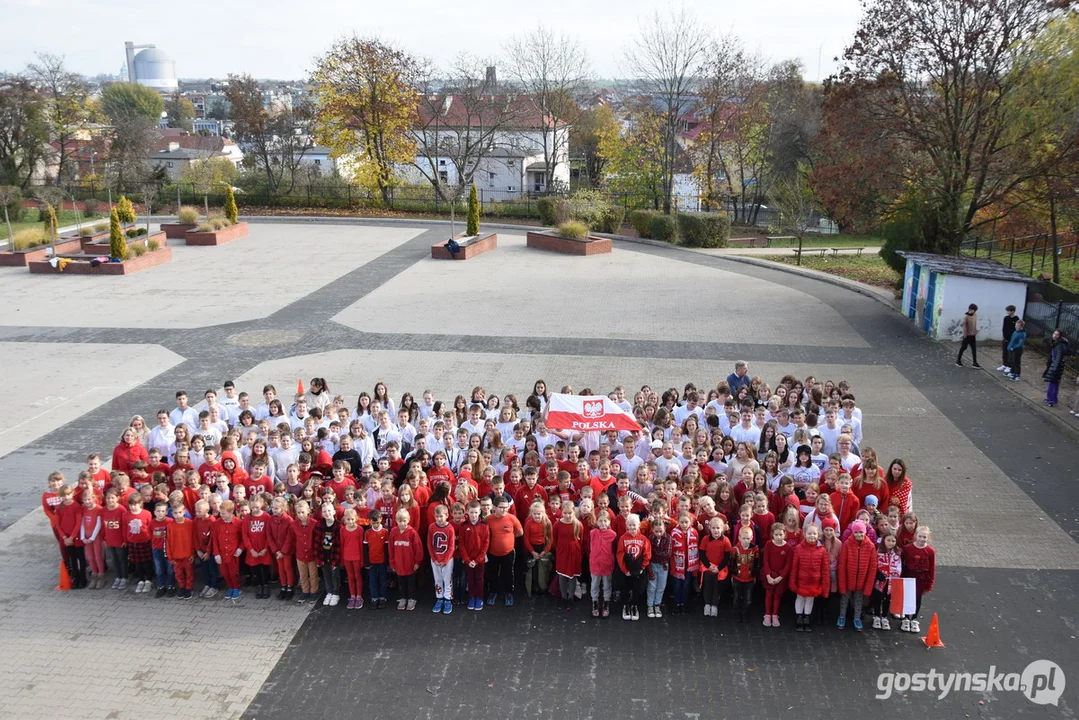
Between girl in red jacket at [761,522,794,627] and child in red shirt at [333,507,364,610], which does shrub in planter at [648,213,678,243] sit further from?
child in red shirt at [333,507,364,610]

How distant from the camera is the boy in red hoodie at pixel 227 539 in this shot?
8.74 meters

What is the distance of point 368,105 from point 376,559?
40.7 meters

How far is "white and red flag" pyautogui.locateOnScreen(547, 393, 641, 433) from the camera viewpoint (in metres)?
10.5

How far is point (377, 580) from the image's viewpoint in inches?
346

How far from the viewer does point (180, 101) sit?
506 feet

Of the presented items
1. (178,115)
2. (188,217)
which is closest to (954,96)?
(188,217)

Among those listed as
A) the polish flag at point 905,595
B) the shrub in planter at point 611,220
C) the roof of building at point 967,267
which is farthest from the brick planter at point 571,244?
the polish flag at point 905,595

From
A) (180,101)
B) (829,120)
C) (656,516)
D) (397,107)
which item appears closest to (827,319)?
(829,120)

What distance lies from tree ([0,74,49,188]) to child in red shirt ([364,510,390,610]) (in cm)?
5008

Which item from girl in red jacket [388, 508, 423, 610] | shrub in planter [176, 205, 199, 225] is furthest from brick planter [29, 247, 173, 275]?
girl in red jacket [388, 508, 423, 610]

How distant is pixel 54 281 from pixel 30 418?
581 inches

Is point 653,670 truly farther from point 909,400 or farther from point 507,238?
point 507,238

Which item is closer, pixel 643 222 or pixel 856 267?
pixel 856 267

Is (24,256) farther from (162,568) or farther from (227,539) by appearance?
(227,539)
